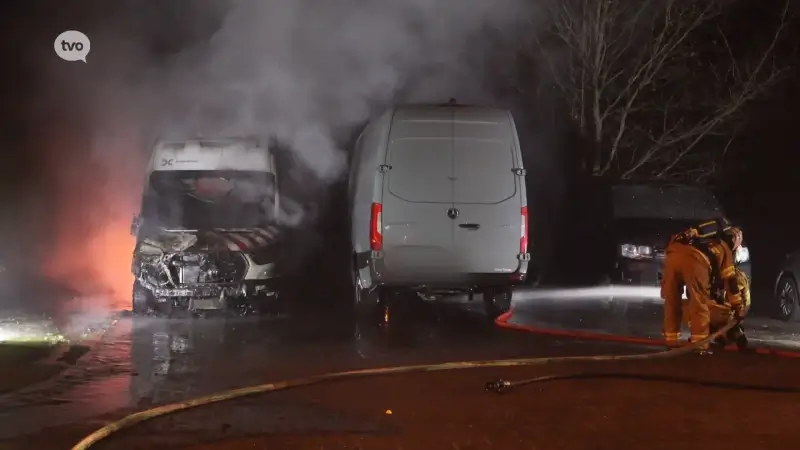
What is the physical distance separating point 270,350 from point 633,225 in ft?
22.4

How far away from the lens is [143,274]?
1188cm

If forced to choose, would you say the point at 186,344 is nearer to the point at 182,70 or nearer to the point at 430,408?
the point at 430,408

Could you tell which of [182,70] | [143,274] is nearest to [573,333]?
[143,274]

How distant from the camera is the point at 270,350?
30.2ft

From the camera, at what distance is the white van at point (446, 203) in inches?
421

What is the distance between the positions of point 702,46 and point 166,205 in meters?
11.5

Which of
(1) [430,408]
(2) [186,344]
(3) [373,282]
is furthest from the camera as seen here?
(3) [373,282]

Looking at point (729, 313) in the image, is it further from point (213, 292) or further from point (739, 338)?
point (213, 292)

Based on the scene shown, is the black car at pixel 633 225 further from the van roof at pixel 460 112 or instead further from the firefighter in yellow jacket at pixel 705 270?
the firefighter in yellow jacket at pixel 705 270

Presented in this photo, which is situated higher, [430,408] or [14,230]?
[14,230]

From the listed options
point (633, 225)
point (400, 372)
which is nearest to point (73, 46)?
point (633, 225)

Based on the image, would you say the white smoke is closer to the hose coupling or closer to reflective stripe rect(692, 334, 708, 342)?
reflective stripe rect(692, 334, 708, 342)

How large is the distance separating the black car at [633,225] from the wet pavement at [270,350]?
2.08ft

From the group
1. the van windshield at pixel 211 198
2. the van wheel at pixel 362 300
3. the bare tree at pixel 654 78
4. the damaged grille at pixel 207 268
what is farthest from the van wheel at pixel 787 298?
the damaged grille at pixel 207 268
